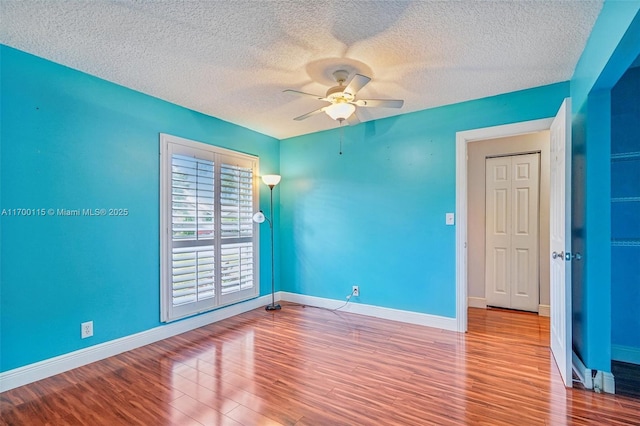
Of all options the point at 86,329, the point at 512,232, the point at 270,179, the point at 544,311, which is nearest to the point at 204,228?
the point at 270,179

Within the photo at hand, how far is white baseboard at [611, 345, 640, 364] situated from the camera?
2539 mm

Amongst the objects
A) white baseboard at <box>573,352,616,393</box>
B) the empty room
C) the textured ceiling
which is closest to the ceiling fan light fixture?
the empty room

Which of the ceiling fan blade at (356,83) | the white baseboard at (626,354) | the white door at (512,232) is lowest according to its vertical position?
the white baseboard at (626,354)

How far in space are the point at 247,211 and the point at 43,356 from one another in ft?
7.87

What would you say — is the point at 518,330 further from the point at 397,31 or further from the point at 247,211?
the point at 247,211

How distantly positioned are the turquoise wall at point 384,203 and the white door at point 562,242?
69cm

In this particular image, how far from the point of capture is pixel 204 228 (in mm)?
3477

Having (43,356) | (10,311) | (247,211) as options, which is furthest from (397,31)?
(43,356)

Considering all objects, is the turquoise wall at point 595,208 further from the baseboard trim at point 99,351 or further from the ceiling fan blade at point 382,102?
the baseboard trim at point 99,351

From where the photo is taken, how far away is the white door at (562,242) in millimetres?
2215

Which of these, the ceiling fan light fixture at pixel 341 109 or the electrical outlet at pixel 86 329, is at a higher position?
the ceiling fan light fixture at pixel 341 109

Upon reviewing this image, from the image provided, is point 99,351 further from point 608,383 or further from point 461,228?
point 608,383

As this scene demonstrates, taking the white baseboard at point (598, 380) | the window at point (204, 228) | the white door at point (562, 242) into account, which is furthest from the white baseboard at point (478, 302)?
the window at point (204, 228)

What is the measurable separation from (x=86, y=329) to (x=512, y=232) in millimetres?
4920
